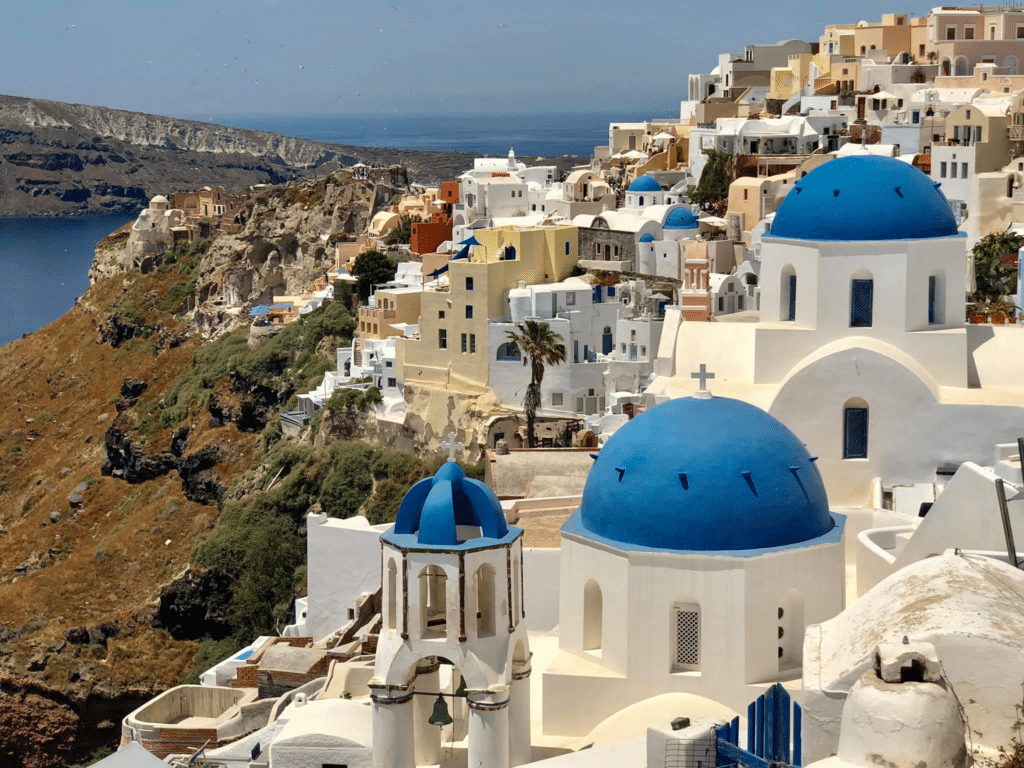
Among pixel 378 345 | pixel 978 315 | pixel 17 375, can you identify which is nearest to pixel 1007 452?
pixel 978 315

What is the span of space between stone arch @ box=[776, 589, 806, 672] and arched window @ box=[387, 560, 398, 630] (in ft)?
13.3

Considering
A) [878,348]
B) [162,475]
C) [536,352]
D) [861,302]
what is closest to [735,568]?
[878,348]

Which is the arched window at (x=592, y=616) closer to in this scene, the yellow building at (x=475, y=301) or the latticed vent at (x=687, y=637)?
the latticed vent at (x=687, y=637)

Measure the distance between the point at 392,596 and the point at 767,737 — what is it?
15.6 feet

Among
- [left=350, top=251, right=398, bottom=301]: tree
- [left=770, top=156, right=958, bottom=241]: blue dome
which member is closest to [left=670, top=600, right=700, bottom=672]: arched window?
[left=770, top=156, right=958, bottom=241]: blue dome

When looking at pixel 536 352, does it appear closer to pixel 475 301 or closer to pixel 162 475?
pixel 475 301

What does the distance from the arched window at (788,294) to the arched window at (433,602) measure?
863 centimetres

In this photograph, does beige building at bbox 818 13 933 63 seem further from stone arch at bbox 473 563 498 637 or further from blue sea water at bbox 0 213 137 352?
blue sea water at bbox 0 213 137 352

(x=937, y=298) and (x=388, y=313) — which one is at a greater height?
(x=937, y=298)

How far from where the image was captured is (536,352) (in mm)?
43375

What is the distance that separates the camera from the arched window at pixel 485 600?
1608cm

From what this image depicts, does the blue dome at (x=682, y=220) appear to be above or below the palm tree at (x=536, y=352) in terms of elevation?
above

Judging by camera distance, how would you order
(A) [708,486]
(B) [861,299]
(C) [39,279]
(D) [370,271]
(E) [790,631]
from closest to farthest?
(A) [708,486]
(E) [790,631]
(B) [861,299]
(D) [370,271]
(C) [39,279]

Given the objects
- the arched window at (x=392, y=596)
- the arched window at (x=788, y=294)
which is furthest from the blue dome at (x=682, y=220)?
the arched window at (x=392, y=596)
